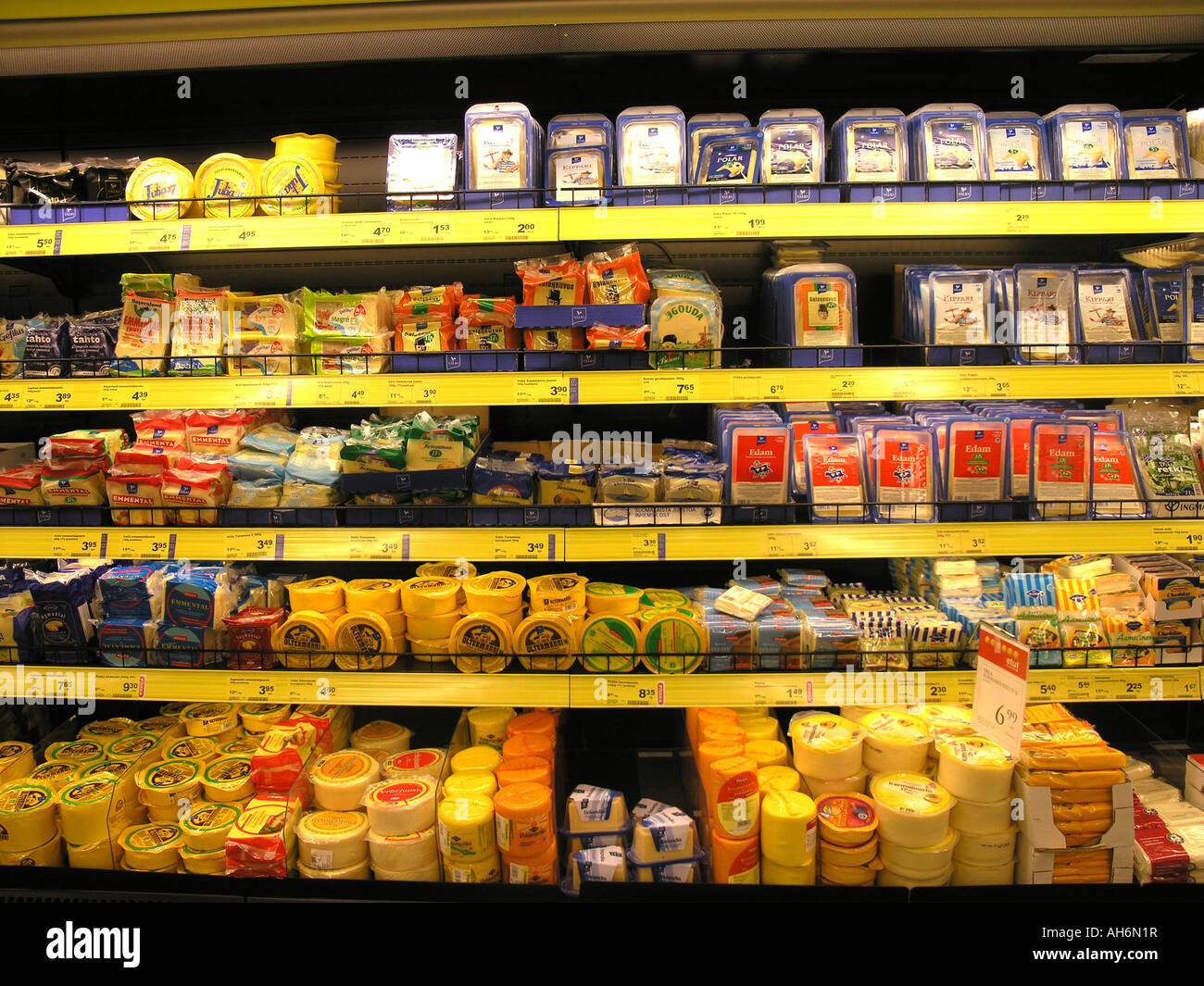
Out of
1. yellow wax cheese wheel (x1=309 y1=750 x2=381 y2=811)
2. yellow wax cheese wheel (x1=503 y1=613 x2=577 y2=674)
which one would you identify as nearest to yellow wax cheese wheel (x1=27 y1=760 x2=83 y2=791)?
yellow wax cheese wheel (x1=309 y1=750 x2=381 y2=811)

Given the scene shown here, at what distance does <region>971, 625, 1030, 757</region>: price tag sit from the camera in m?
1.58

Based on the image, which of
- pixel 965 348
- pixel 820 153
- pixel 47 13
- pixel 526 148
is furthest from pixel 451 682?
pixel 47 13

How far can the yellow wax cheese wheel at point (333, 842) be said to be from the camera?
179cm

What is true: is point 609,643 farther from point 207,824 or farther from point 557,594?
point 207,824

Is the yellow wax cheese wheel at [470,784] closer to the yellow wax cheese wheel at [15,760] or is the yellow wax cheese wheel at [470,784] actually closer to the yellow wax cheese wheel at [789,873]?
the yellow wax cheese wheel at [789,873]

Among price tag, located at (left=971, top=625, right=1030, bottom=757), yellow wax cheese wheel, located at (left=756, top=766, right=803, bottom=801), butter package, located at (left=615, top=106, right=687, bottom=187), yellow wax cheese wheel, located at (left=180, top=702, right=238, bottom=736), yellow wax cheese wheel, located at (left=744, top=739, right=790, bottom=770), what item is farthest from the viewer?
yellow wax cheese wheel, located at (left=180, top=702, right=238, bottom=736)

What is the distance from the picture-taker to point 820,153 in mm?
2025

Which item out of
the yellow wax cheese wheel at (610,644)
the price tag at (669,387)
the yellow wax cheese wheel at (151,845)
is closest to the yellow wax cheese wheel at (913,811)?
the yellow wax cheese wheel at (610,644)

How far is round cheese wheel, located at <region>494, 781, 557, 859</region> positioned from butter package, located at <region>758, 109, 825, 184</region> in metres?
1.59

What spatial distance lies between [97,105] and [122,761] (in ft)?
6.39

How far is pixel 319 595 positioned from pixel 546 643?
0.60 m

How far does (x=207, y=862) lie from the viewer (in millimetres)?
1826

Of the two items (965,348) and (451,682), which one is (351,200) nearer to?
(451,682)

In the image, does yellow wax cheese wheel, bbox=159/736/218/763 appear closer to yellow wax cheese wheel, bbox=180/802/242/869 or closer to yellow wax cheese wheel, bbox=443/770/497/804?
yellow wax cheese wheel, bbox=180/802/242/869
